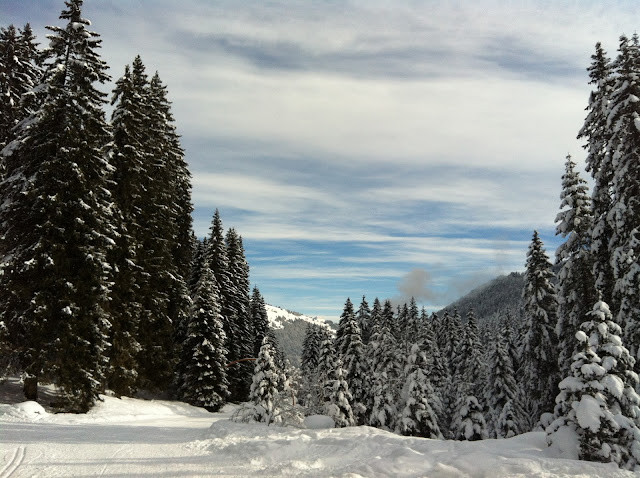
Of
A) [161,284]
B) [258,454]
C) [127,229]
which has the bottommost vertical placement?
[258,454]

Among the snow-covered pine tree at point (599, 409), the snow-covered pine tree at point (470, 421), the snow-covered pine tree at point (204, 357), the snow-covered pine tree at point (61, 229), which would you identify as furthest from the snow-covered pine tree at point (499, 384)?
the snow-covered pine tree at point (61, 229)

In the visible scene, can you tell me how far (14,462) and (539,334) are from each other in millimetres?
27175

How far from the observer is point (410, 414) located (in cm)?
2905

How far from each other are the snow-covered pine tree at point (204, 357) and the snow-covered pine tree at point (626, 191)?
83.5 ft

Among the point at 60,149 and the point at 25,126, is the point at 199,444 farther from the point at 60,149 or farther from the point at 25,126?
the point at 25,126

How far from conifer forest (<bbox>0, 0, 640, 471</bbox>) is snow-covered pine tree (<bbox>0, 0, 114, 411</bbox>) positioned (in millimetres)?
72

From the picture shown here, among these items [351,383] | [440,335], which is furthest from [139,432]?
[440,335]

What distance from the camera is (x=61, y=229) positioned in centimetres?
1975

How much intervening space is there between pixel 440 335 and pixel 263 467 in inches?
2291

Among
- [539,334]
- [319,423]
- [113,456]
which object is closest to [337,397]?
[539,334]

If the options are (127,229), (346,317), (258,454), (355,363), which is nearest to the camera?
(258,454)

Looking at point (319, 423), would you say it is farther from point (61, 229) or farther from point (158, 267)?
point (158, 267)

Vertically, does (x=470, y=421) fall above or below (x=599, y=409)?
below

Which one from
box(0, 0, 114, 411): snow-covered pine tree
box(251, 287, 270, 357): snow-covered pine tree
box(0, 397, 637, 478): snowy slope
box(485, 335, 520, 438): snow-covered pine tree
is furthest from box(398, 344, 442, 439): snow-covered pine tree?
box(251, 287, 270, 357): snow-covered pine tree
